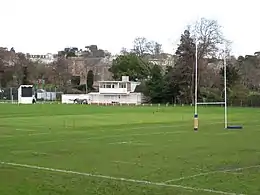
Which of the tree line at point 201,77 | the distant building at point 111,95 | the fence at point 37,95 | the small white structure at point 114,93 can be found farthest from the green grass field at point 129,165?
the fence at point 37,95

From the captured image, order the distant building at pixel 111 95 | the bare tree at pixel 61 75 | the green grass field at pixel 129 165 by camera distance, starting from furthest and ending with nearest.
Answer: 1. the bare tree at pixel 61 75
2. the distant building at pixel 111 95
3. the green grass field at pixel 129 165

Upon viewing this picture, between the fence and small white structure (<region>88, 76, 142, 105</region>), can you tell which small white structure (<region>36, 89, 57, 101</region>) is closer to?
the fence

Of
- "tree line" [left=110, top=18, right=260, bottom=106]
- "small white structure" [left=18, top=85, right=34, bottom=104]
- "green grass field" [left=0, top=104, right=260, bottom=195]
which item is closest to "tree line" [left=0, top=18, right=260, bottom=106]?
"tree line" [left=110, top=18, right=260, bottom=106]

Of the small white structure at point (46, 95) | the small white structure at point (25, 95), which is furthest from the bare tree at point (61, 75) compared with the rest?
the small white structure at point (25, 95)

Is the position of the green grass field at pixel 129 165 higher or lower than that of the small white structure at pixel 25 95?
lower

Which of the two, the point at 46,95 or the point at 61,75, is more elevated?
the point at 61,75

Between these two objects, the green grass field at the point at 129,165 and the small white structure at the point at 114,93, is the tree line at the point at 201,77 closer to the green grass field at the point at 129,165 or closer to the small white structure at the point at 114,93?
the small white structure at the point at 114,93

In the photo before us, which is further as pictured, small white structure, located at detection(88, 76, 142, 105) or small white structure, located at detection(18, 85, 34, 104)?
small white structure, located at detection(88, 76, 142, 105)

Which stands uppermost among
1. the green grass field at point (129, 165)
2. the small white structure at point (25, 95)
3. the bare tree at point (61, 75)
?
the bare tree at point (61, 75)

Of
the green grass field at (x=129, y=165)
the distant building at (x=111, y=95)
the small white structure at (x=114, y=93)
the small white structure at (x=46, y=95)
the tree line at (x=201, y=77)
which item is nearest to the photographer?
the green grass field at (x=129, y=165)

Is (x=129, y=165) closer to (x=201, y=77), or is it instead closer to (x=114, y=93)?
(x=201, y=77)

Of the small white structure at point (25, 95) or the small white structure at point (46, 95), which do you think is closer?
the small white structure at point (25, 95)

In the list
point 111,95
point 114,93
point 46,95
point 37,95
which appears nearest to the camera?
point 114,93

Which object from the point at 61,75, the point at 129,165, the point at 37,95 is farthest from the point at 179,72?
the point at 129,165
